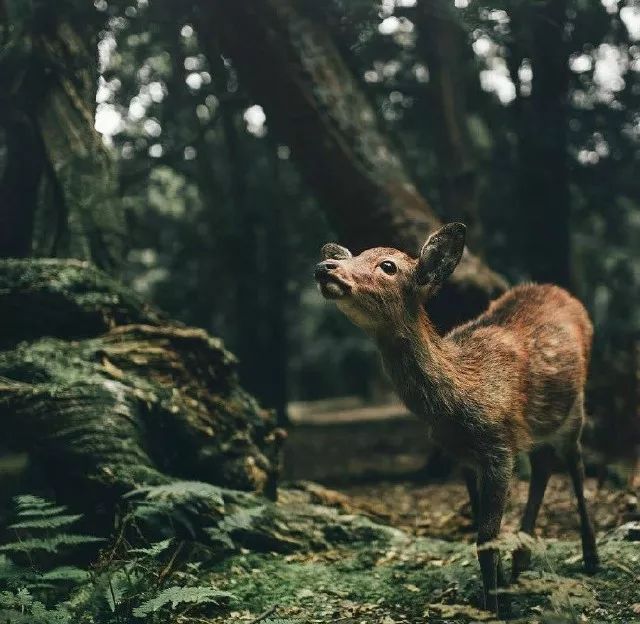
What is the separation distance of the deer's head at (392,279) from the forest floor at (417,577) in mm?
1556

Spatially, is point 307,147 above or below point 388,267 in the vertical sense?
above

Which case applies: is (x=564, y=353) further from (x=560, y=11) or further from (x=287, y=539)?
(x=560, y=11)

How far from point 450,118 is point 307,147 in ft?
11.2

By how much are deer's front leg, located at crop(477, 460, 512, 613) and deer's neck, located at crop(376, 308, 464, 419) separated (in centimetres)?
45

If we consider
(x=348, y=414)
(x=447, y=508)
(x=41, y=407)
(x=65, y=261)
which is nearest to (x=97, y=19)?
(x=65, y=261)

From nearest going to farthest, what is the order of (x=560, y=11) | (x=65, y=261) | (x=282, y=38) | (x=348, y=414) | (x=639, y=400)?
(x=65, y=261)
(x=282, y=38)
(x=639, y=400)
(x=560, y=11)
(x=348, y=414)

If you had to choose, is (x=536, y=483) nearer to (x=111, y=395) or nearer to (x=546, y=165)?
(x=111, y=395)

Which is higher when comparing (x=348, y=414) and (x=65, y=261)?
(x=65, y=261)

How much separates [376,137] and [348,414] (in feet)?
44.4

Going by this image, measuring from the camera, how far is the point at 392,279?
551cm

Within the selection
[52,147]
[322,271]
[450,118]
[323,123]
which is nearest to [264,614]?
[322,271]

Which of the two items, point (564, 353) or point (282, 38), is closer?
point (564, 353)

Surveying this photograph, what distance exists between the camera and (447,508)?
917 centimetres

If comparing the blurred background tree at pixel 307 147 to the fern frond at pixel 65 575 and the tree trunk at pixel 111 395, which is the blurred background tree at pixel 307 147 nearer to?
the tree trunk at pixel 111 395
